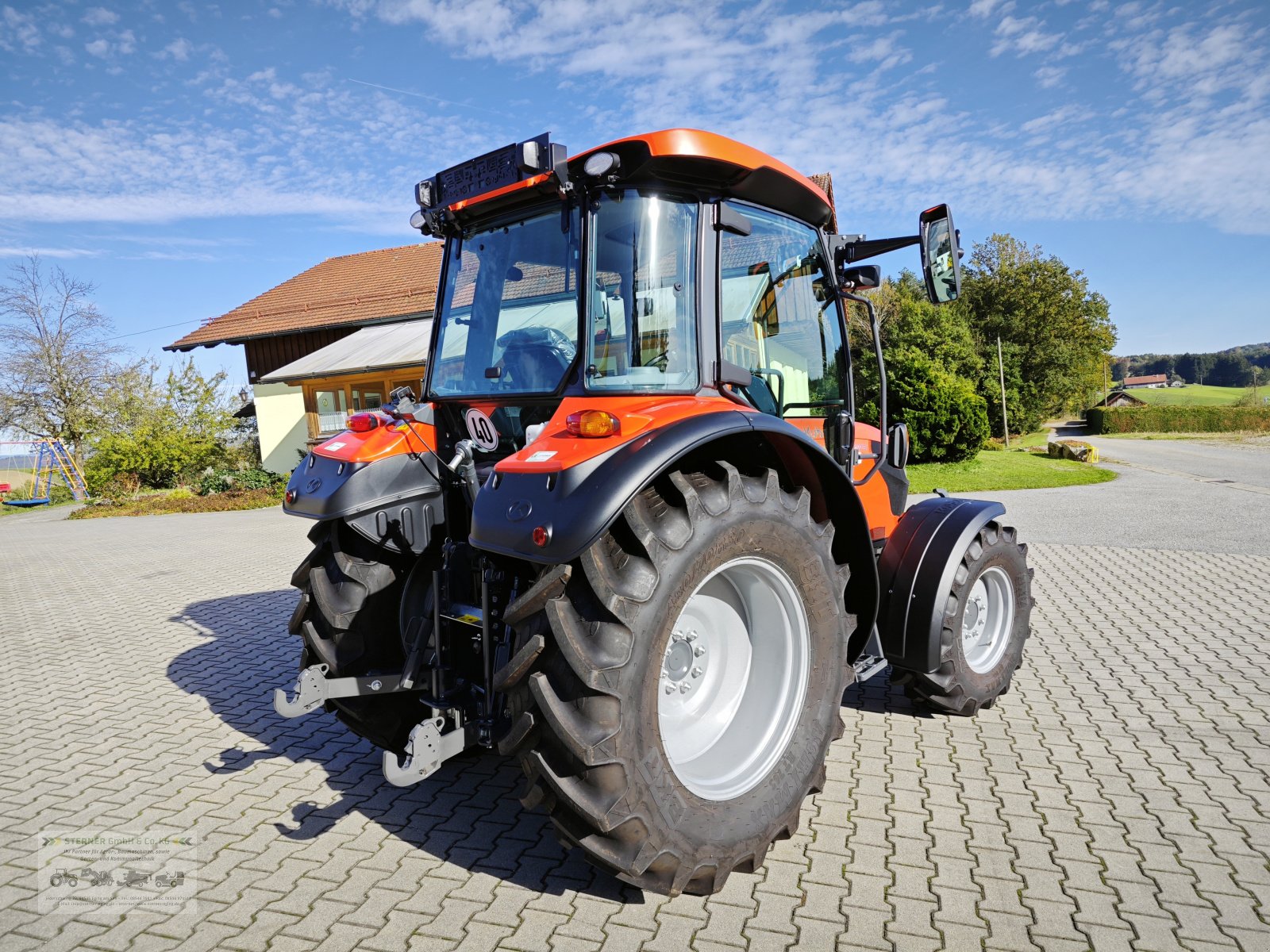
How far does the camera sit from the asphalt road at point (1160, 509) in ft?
30.7

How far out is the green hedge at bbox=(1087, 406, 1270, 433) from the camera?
37.9 meters

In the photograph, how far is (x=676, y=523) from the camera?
2387mm

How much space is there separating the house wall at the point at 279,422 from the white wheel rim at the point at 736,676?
21322 mm

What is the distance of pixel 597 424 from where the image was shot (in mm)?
2469

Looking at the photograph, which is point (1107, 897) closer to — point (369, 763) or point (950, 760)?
point (950, 760)

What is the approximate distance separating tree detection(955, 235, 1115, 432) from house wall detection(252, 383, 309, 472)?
26249mm

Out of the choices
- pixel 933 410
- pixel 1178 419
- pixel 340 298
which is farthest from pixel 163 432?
pixel 1178 419

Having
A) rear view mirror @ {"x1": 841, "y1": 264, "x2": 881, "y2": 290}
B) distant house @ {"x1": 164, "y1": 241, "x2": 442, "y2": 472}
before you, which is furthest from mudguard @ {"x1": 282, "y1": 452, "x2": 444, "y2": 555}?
distant house @ {"x1": 164, "y1": 241, "x2": 442, "y2": 472}

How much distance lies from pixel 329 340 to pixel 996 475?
17.8 meters

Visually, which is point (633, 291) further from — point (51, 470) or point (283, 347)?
point (51, 470)

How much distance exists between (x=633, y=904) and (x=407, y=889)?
30.2 inches

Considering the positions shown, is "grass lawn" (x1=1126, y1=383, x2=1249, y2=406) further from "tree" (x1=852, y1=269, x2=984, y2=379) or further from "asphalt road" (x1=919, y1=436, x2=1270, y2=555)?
"asphalt road" (x1=919, y1=436, x2=1270, y2=555)

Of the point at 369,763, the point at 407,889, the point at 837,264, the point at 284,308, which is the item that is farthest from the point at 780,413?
the point at 284,308

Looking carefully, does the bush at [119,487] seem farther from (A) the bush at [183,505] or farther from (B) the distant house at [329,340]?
(B) the distant house at [329,340]
